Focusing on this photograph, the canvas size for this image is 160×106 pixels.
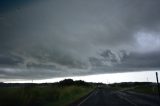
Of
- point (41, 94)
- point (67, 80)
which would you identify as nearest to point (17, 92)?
point (41, 94)

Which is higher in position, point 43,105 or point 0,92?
point 0,92

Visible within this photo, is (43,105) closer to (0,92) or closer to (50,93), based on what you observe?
(0,92)

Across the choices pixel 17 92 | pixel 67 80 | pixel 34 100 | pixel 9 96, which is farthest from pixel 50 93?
pixel 67 80

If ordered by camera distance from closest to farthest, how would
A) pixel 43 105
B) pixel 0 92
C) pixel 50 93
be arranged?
1. pixel 0 92
2. pixel 43 105
3. pixel 50 93

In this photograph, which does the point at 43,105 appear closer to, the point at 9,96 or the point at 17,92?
the point at 17,92

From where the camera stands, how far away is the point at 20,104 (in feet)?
60.0

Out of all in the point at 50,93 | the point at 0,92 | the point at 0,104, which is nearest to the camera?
the point at 0,104

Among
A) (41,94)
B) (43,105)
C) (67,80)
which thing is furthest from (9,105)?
(67,80)

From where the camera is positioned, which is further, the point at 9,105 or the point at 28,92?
the point at 28,92

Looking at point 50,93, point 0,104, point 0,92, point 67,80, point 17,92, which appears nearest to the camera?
point 0,104

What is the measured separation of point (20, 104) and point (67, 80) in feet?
402

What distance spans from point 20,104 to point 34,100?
12.0ft

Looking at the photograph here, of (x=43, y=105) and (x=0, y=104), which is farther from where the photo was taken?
(x=43, y=105)

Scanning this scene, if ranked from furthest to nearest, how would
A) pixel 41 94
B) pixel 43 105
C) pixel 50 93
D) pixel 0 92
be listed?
1. pixel 50 93
2. pixel 41 94
3. pixel 43 105
4. pixel 0 92
